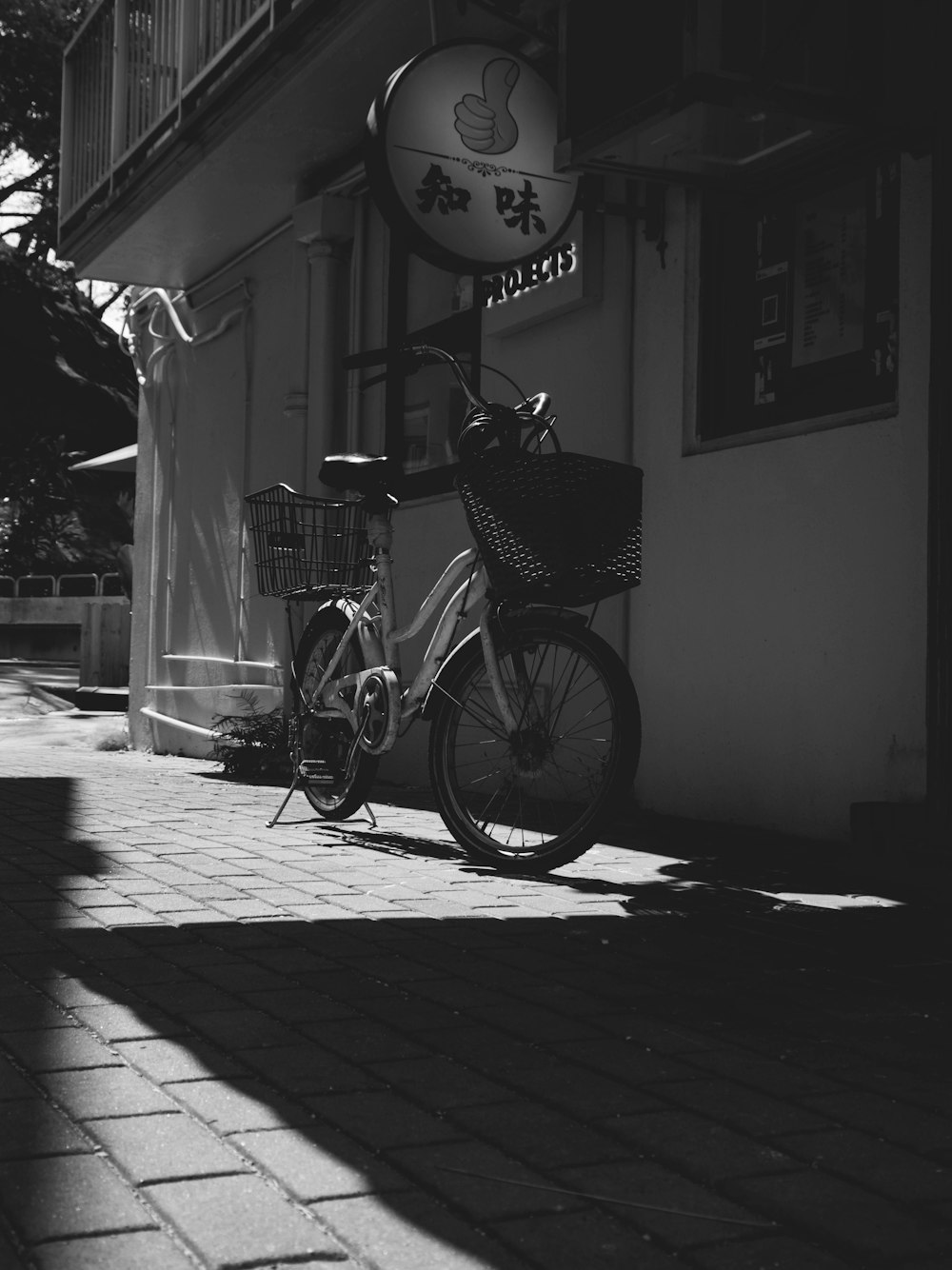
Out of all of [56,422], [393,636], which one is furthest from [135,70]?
[56,422]

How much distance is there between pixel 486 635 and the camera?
5121 millimetres

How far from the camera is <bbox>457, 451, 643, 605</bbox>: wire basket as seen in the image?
4676 millimetres

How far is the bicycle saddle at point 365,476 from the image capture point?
5852 mm

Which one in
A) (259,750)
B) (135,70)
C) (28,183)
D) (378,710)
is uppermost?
(28,183)

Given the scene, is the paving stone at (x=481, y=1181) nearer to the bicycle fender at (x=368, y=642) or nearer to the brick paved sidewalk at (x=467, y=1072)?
the brick paved sidewalk at (x=467, y=1072)

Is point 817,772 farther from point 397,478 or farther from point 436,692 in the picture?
point 397,478

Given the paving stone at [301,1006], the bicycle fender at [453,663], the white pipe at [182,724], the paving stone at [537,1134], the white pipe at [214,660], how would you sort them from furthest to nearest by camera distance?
the white pipe at [182,724], the white pipe at [214,660], the bicycle fender at [453,663], the paving stone at [301,1006], the paving stone at [537,1134]

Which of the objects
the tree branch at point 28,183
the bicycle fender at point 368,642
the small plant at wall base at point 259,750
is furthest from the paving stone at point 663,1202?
the tree branch at point 28,183

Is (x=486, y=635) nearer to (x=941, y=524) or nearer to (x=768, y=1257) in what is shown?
(x=941, y=524)

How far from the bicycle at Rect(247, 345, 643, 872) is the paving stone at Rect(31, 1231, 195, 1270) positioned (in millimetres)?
2897

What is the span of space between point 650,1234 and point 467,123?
5131 mm

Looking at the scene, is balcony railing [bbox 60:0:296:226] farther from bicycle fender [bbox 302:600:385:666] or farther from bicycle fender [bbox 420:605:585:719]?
bicycle fender [bbox 420:605:585:719]

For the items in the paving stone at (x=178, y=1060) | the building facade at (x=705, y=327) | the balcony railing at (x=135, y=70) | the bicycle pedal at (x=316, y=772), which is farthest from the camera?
the balcony railing at (x=135, y=70)

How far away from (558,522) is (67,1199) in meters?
2.90
